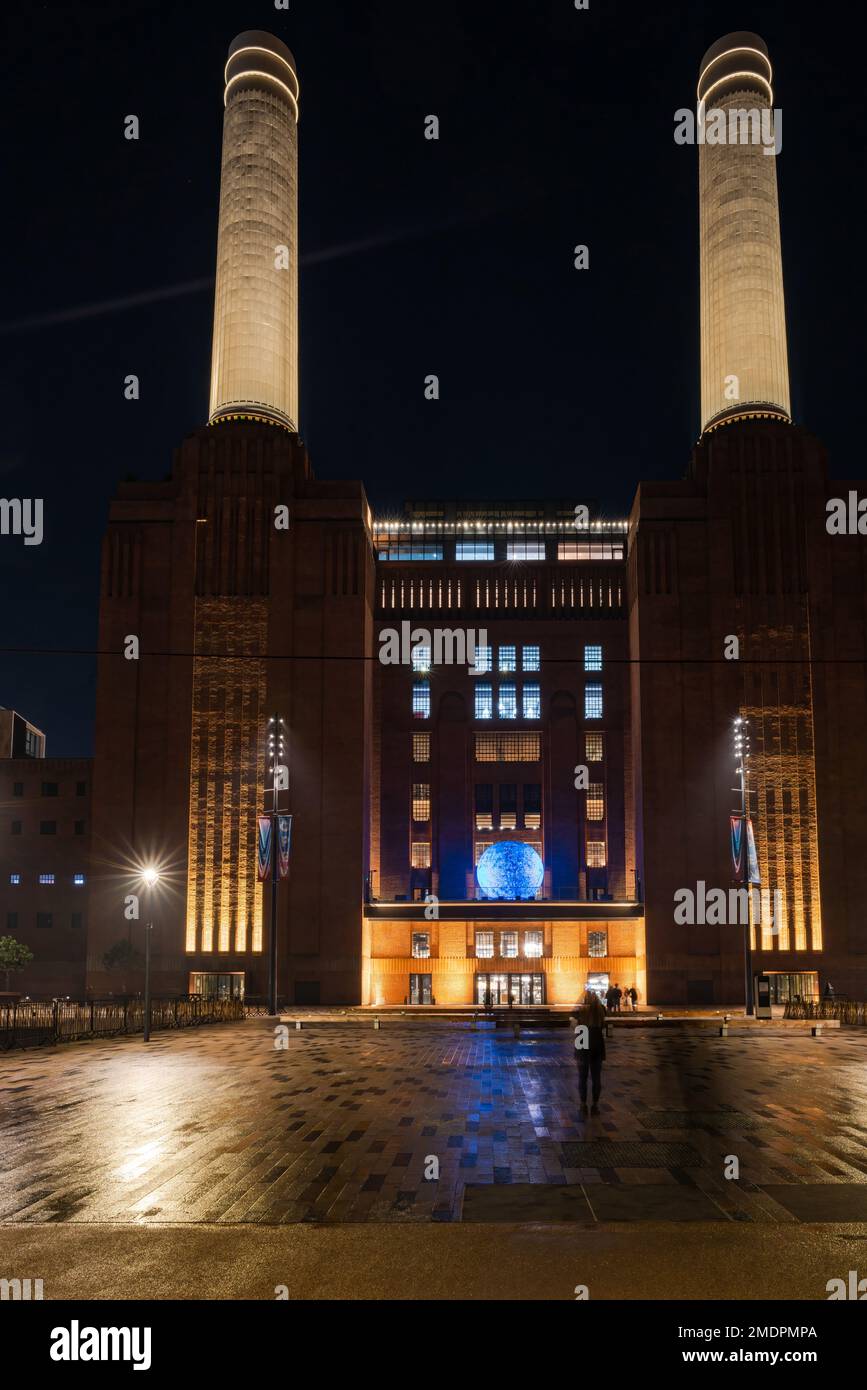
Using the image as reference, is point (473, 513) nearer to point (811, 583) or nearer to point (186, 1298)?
point (811, 583)

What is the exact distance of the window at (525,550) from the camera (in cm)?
7294

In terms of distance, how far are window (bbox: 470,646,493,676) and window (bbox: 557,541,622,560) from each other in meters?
9.34

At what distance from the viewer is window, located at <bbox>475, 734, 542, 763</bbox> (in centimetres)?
6812

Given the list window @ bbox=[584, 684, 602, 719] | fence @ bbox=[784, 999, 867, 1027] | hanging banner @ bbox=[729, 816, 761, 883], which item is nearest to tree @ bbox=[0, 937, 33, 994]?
window @ bbox=[584, 684, 602, 719]

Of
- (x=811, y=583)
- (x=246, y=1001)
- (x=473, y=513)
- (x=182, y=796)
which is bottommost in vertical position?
(x=246, y=1001)

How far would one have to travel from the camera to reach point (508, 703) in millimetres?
68750

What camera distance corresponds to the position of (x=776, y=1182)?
13.7 meters

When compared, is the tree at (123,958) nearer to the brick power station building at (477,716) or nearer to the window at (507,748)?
the brick power station building at (477,716)

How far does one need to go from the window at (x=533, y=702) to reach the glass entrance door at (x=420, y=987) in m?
17.5

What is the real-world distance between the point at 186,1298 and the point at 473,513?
69.2 metres

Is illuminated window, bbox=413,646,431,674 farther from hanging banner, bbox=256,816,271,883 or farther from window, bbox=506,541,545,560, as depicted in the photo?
hanging banner, bbox=256,816,271,883

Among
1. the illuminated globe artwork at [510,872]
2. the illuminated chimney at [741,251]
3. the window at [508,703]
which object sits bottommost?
the illuminated globe artwork at [510,872]

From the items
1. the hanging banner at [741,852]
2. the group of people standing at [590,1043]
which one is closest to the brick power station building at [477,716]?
the hanging banner at [741,852]
